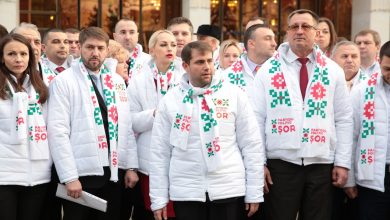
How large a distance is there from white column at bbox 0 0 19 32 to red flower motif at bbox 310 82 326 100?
1036 cm

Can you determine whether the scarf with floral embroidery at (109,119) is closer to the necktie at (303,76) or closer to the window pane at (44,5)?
the necktie at (303,76)

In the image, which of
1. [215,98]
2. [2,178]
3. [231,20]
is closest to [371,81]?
[215,98]

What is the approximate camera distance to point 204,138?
5.54 metres

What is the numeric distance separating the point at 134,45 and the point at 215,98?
3.69m

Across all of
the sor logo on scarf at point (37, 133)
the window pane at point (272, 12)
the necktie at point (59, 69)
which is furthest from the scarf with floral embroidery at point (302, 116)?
the window pane at point (272, 12)

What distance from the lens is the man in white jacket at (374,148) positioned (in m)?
6.02

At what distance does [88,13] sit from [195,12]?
9.16 ft

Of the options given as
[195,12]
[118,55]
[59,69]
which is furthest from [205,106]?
[195,12]

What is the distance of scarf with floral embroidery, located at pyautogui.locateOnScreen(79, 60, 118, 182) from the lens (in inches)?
237

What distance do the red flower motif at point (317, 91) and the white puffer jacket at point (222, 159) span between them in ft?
1.98

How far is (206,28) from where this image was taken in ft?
32.8

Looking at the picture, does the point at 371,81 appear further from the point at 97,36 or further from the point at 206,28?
the point at 206,28

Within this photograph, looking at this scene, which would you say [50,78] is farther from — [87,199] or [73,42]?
[73,42]

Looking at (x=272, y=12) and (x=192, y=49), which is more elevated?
(x=272, y=12)
